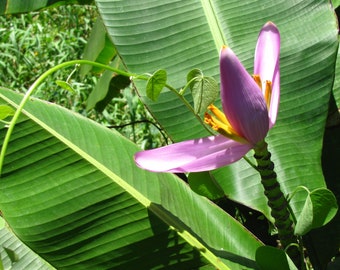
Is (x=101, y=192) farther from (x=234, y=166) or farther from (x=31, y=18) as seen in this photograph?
(x=31, y=18)

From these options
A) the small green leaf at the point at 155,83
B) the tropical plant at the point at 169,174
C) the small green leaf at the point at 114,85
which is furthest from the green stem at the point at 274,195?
the small green leaf at the point at 114,85

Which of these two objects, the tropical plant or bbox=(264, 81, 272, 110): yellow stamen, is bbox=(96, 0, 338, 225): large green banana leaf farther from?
bbox=(264, 81, 272, 110): yellow stamen

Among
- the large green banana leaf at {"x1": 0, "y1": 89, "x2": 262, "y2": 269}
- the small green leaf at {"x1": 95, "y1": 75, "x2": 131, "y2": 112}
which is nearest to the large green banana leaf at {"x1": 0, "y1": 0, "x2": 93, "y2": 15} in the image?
the small green leaf at {"x1": 95, "y1": 75, "x2": 131, "y2": 112}

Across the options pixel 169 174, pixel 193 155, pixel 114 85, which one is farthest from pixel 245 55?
pixel 114 85

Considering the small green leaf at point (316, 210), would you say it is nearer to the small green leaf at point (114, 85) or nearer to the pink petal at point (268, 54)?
the pink petal at point (268, 54)

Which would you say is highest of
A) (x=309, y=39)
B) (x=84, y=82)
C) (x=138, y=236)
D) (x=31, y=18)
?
(x=31, y=18)

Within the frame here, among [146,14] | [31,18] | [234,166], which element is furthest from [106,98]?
[31,18]

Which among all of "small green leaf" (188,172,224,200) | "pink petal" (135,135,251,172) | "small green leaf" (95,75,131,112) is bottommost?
"small green leaf" (188,172,224,200)

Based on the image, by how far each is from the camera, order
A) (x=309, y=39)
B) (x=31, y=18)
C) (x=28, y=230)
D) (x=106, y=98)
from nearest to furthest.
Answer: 1. (x=28, y=230)
2. (x=309, y=39)
3. (x=106, y=98)
4. (x=31, y=18)
